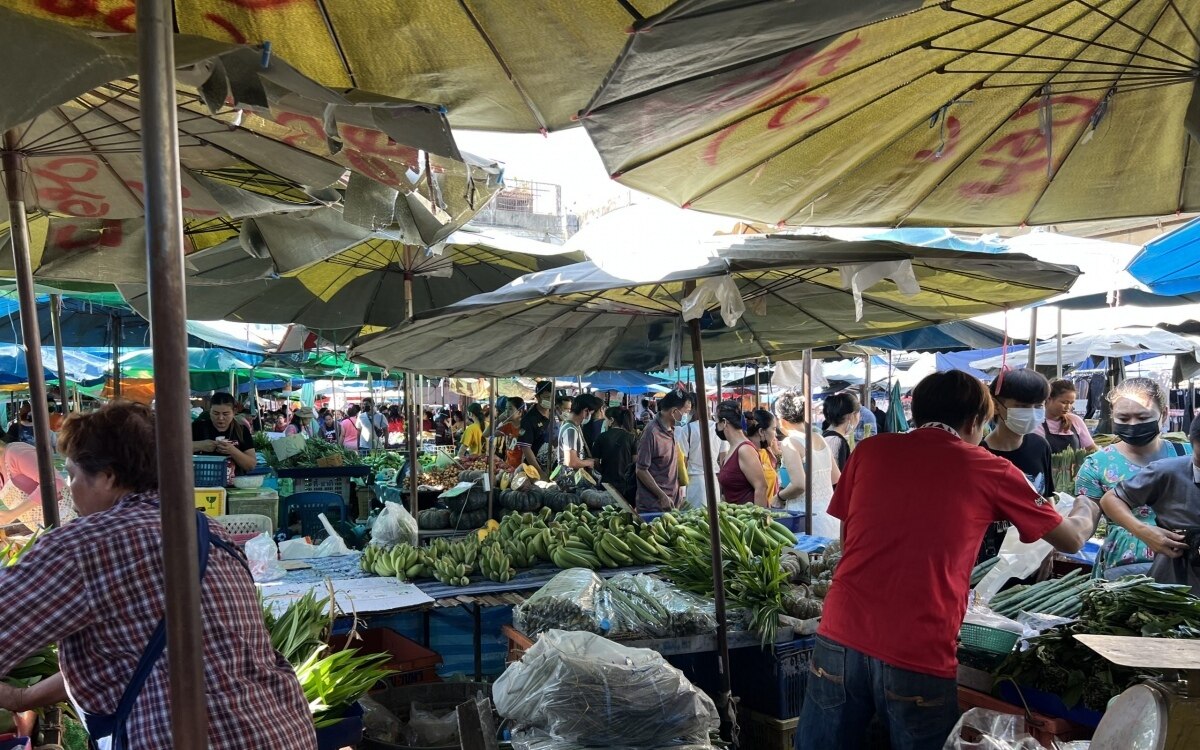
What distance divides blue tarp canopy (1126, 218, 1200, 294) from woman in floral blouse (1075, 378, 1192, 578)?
796 mm

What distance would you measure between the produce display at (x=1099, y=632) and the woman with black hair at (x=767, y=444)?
16.1 feet

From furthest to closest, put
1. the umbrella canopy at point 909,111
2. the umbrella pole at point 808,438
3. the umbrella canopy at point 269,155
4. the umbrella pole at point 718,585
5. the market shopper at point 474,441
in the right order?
1. the market shopper at point 474,441
2. the umbrella pole at point 808,438
3. the umbrella pole at point 718,585
4. the umbrella canopy at point 269,155
5. the umbrella canopy at point 909,111

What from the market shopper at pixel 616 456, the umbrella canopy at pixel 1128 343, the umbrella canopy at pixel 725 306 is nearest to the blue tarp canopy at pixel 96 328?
the market shopper at pixel 616 456

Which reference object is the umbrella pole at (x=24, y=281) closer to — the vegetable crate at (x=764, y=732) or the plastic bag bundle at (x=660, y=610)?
the plastic bag bundle at (x=660, y=610)

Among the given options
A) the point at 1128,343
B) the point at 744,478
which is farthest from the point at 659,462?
the point at 1128,343

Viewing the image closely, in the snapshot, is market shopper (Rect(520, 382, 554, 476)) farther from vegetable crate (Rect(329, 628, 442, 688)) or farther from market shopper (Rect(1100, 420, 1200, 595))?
market shopper (Rect(1100, 420, 1200, 595))

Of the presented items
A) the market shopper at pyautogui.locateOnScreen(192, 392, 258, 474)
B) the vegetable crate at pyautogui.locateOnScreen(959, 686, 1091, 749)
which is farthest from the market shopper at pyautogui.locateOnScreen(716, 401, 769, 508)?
→ the market shopper at pyautogui.locateOnScreen(192, 392, 258, 474)

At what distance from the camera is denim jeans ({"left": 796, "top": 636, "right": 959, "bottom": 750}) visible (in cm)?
308

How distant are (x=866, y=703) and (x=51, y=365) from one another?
16.1m

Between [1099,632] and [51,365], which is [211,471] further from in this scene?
[51,365]

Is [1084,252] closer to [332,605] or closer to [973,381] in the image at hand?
[973,381]

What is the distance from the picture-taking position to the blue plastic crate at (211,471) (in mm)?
7660

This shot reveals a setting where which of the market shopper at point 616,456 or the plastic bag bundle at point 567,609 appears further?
the market shopper at point 616,456

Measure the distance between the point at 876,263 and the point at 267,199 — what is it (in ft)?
8.53
